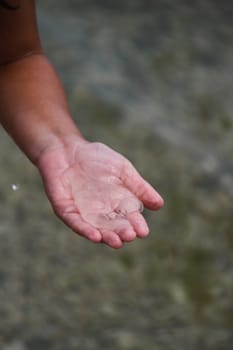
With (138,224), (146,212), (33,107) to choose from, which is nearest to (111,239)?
(138,224)

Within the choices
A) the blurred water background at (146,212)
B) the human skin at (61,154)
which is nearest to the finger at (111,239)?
the human skin at (61,154)

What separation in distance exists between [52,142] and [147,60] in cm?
196

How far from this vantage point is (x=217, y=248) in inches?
104

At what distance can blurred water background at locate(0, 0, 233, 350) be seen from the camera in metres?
2.35

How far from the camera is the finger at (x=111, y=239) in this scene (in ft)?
4.24

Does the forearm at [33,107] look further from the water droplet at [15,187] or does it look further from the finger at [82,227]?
the water droplet at [15,187]

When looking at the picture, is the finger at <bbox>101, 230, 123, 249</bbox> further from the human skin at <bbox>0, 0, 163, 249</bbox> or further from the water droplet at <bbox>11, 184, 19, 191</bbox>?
the water droplet at <bbox>11, 184, 19, 191</bbox>

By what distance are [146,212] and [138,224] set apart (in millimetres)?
1400

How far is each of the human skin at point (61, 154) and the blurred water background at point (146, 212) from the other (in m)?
0.86

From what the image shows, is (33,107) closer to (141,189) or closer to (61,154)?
(61,154)

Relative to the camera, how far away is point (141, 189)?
4.57ft

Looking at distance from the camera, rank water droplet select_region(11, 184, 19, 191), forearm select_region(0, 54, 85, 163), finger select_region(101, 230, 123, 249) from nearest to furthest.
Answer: finger select_region(101, 230, 123, 249)
forearm select_region(0, 54, 85, 163)
water droplet select_region(11, 184, 19, 191)

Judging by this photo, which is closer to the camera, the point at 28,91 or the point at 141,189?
the point at 141,189

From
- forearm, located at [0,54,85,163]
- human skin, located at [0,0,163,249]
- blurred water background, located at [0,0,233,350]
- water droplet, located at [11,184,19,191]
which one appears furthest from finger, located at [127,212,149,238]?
water droplet, located at [11,184,19,191]
